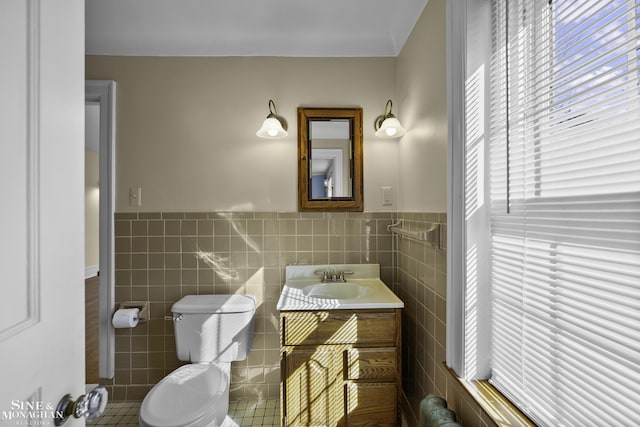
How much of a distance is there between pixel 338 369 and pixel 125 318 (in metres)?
1.30

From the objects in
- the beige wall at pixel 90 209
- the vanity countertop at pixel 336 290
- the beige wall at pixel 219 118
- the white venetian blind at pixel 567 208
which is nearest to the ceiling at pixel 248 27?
the beige wall at pixel 219 118

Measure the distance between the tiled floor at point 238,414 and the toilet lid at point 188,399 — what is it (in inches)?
14.3

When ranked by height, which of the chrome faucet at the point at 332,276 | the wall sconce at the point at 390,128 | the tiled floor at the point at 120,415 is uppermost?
the wall sconce at the point at 390,128

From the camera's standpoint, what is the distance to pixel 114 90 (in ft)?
6.77

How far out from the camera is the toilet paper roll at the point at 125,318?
198 centimetres

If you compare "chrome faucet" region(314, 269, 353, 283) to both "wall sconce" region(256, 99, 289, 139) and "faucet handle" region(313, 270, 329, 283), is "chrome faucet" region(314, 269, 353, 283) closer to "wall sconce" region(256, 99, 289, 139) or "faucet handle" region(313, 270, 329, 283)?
"faucet handle" region(313, 270, 329, 283)

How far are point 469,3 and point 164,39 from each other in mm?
1748

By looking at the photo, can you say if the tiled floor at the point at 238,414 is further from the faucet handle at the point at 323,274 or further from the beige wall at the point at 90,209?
the beige wall at the point at 90,209

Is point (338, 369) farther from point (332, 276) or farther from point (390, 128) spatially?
point (390, 128)

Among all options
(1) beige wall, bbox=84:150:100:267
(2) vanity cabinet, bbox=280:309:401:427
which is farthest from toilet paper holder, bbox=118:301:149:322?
(1) beige wall, bbox=84:150:100:267

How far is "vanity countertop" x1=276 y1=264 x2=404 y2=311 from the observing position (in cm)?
163

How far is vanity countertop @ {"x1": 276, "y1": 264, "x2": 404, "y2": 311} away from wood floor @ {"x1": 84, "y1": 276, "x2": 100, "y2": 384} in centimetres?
98

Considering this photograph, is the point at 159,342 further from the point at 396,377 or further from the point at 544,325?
the point at 544,325

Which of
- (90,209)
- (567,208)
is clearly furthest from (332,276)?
(90,209)
